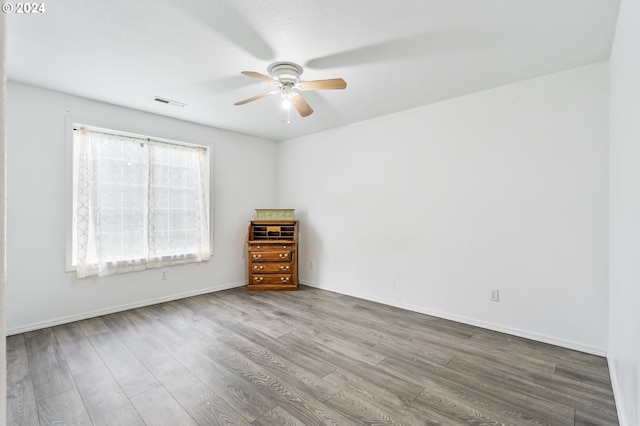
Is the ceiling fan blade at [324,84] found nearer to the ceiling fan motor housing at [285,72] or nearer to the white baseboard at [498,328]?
the ceiling fan motor housing at [285,72]

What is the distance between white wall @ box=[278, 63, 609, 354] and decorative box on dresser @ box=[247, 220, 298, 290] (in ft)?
1.97

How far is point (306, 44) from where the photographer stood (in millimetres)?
2273

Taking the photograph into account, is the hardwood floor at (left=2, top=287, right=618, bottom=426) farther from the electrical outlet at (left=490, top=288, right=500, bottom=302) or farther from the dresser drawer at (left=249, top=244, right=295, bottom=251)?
the dresser drawer at (left=249, top=244, right=295, bottom=251)

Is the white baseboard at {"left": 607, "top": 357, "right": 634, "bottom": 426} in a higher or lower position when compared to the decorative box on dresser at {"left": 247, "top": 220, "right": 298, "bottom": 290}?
lower

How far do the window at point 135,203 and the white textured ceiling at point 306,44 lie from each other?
0.72m

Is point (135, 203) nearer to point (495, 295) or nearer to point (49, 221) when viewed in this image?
point (49, 221)

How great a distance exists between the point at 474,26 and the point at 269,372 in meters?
2.95

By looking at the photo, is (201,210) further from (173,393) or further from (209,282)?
(173,393)

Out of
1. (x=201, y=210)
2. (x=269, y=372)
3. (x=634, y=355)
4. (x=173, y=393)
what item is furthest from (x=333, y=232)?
(x=634, y=355)

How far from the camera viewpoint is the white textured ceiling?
6.22 ft

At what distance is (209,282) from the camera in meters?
4.50

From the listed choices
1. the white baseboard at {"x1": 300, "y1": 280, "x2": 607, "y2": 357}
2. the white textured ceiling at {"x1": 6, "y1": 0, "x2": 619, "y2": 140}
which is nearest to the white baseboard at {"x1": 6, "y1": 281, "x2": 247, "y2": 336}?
the white baseboard at {"x1": 300, "y1": 280, "x2": 607, "y2": 357}

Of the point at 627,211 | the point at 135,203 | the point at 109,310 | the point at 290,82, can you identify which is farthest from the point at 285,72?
the point at 109,310

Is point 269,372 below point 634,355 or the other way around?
below
